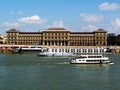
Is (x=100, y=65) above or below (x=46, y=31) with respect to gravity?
below

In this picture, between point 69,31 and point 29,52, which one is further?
point 69,31

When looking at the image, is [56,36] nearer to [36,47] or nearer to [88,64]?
[36,47]

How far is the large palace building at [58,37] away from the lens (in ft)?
491

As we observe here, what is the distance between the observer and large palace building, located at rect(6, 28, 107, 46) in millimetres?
149625

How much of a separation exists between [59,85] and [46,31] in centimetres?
11499

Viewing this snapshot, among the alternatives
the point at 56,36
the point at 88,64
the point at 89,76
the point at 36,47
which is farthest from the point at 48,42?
the point at 89,76

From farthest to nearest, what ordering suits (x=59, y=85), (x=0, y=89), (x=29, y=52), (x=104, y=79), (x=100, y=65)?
(x=29, y=52) < (x=100, y=65) < (x=104, y=79) < (x=59, y=85) < (x=0, y=89)

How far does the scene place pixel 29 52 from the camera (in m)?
119

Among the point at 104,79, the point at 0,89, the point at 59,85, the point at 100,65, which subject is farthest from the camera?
the point at 100,65

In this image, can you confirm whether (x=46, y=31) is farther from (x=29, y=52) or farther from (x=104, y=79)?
(x=104, y=79)

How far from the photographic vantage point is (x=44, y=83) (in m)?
37.0

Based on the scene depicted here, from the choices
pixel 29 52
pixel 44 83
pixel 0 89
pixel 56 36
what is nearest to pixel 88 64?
pixel 44 83

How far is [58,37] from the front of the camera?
150000mm

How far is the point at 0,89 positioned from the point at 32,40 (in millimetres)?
117885
